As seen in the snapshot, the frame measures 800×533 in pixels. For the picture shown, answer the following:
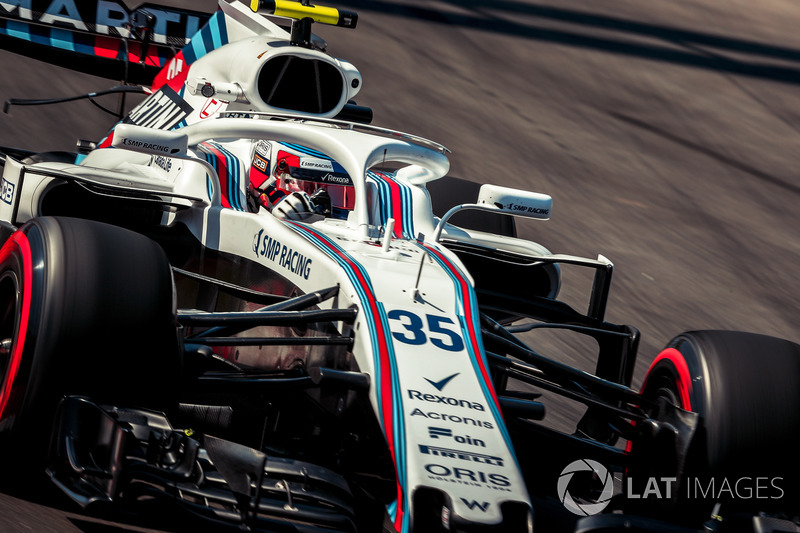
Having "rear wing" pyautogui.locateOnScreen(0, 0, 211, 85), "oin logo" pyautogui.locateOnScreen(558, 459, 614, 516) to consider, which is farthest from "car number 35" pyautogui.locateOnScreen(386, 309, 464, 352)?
"rear wing" pyautogui.locateOnScreen(0, 0, 211, 85)

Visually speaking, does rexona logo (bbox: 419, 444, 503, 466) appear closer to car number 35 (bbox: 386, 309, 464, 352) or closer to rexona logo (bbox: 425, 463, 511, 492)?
rexona logo (bbox: 425, 463, 511, 492)

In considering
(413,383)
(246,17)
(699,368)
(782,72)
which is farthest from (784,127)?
(413,383)

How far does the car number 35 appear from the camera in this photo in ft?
13.9

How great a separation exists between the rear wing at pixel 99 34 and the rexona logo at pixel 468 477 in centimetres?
540

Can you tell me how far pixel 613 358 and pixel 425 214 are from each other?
1279mm

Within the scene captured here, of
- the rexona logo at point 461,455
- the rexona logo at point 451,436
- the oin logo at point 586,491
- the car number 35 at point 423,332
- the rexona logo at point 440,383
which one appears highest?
the car number 35 at point 423,332

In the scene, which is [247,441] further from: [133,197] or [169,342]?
[133,197]

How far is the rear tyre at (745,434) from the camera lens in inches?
170

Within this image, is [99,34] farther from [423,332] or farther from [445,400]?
[445,400]

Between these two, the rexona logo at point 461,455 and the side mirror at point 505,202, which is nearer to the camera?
the rexona logo at point 461,455

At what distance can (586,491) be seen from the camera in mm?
4777

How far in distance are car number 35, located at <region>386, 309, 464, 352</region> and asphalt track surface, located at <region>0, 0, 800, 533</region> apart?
126 centimetres

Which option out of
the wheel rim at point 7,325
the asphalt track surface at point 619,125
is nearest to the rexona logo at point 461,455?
the asphalt track surface at point 619,125
